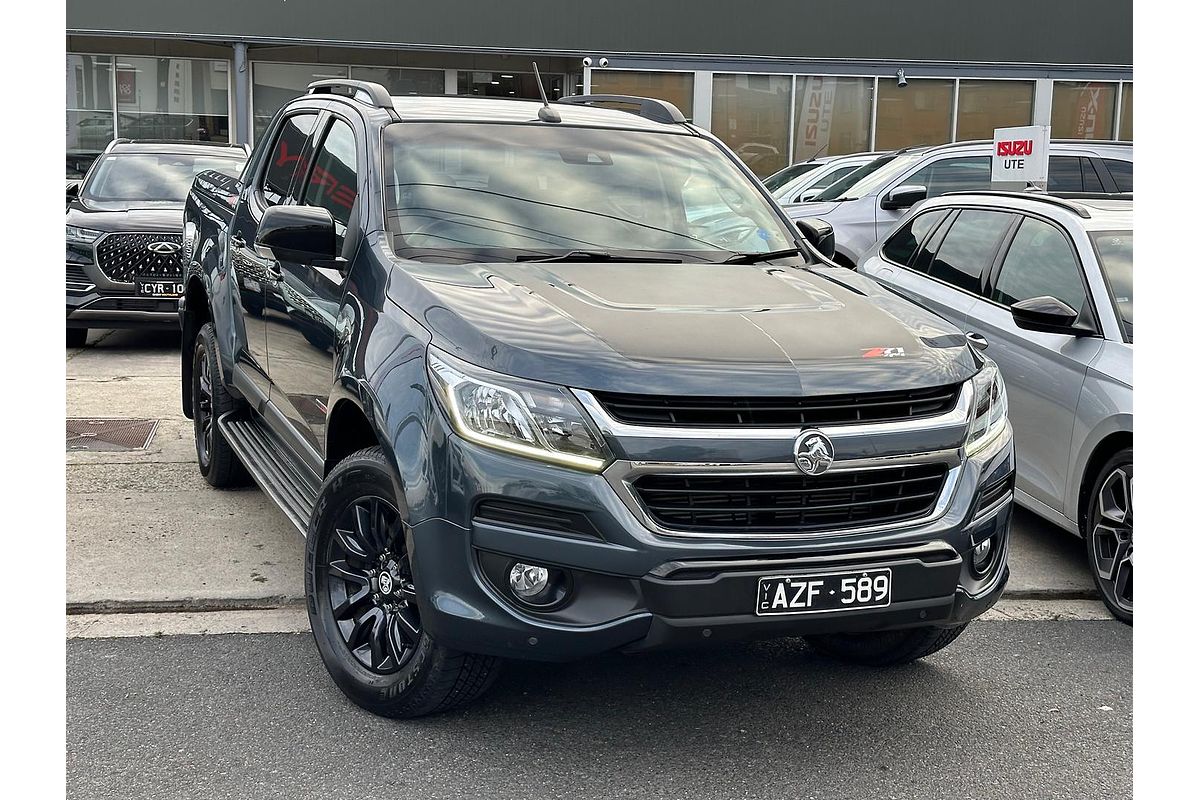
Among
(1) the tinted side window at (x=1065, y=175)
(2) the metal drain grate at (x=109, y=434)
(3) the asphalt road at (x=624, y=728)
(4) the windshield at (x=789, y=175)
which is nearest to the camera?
(3) the asphalt road at (x=624, y=728)

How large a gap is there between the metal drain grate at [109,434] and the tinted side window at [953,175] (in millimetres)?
7420

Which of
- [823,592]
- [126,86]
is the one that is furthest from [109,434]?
[126,86]

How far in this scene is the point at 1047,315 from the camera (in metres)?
5.47

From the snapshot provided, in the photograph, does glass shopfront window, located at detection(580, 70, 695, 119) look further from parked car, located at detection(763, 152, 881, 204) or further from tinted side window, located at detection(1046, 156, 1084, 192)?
tinted side window, located at detection(1046, 156, 1084, 192)

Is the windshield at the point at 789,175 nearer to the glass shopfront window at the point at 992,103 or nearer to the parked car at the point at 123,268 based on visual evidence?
the parked car at the point at 123,268

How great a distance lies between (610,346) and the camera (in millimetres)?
3484

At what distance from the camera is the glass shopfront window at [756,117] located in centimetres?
2142

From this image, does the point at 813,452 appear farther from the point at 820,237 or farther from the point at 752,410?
the point at 820,237

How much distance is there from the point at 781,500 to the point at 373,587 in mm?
1328

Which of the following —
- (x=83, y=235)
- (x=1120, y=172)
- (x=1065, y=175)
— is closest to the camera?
(x=83, y=235)

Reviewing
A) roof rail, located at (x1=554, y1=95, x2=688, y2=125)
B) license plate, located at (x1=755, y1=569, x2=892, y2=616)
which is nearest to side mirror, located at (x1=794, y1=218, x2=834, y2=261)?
roof rail, located at (x1=554, y1=95, x2=688, y2=125)

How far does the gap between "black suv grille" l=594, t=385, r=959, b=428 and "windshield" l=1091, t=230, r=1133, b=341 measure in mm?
2379

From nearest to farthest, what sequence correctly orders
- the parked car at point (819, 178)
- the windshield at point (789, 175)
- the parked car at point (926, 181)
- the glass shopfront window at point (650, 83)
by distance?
the parked car at point (926, 181) → the parked car at point (819, 178) → the windshield at point (789, 175) → the glass shopfront window at point (650, 83)

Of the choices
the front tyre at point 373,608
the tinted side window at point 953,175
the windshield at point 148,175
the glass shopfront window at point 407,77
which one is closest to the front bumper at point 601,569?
the front tyre at point 373,608
